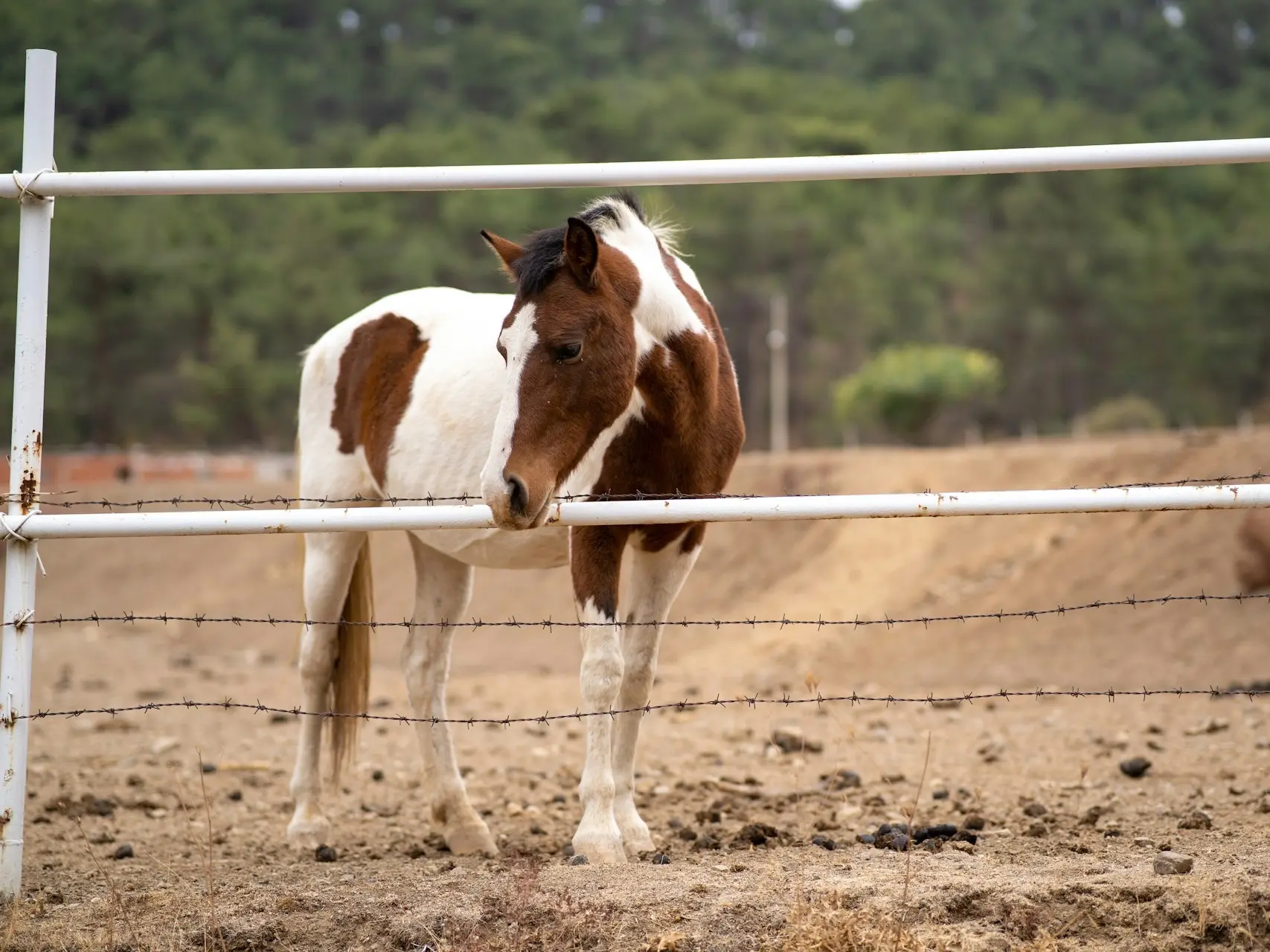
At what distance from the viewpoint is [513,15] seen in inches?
3711

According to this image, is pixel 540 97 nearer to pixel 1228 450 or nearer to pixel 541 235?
pixel 1228 450

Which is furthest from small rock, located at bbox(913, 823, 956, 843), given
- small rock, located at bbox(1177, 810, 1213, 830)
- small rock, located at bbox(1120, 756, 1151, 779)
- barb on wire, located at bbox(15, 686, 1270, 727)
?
small rock, located at bbox(1120, 756, 1151, 779)

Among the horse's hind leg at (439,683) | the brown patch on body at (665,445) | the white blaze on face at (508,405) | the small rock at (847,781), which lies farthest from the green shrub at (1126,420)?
the white blaze on face at (508,405)

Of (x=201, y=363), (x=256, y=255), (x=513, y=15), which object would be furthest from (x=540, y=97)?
(x=201, y=363)

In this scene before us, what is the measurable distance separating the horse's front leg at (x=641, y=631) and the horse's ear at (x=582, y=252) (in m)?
1.15

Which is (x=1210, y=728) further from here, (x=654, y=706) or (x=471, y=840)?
(x=471, y=840)

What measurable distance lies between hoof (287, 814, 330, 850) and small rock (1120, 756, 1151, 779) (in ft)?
12.3

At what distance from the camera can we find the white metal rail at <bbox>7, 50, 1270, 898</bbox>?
3.50 metres

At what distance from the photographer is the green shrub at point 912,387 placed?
3438cm

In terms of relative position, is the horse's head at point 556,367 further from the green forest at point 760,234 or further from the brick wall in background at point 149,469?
the green forest at point 760,234

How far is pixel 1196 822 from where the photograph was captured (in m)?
4.41

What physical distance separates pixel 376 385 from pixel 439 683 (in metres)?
1.44

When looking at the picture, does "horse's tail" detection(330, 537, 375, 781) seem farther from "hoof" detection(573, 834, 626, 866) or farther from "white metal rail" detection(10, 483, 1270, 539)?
"white metal rail" detection(10, 483, 1270, 539)

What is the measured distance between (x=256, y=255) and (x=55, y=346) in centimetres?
879
